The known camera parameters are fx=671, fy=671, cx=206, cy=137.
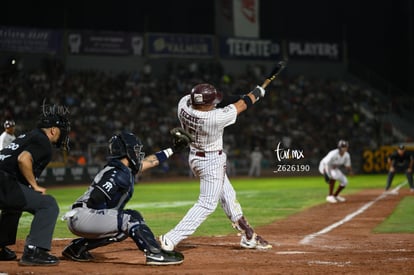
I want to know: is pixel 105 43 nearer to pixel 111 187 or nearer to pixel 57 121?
pixel 57 121

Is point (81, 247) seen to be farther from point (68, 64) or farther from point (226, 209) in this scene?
point (68, 64)

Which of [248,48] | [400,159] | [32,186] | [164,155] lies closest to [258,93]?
[164,155]

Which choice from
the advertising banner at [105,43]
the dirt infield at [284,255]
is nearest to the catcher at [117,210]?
the dirt infield at [284,255]

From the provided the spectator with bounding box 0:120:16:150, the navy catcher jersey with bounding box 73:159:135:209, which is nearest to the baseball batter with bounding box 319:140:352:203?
the spectator with bounding box 0:120:16:150

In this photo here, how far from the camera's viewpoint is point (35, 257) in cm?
827

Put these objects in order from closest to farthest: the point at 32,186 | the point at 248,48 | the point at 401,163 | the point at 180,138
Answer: the point at 32,186 → the point at 180,138 → the point at 401,163 → the point at 248,48

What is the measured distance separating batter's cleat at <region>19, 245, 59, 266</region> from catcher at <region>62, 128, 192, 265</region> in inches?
18.0

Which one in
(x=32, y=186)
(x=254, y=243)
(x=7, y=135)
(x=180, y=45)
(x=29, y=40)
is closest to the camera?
(x=32, y=186)

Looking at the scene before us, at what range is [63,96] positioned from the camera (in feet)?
123

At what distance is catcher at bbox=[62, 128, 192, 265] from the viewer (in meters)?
8.14

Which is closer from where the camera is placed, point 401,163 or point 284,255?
point 284,255

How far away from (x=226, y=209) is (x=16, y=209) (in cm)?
329

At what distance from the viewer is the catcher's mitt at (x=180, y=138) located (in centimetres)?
870

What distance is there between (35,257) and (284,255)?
3.38 meters
